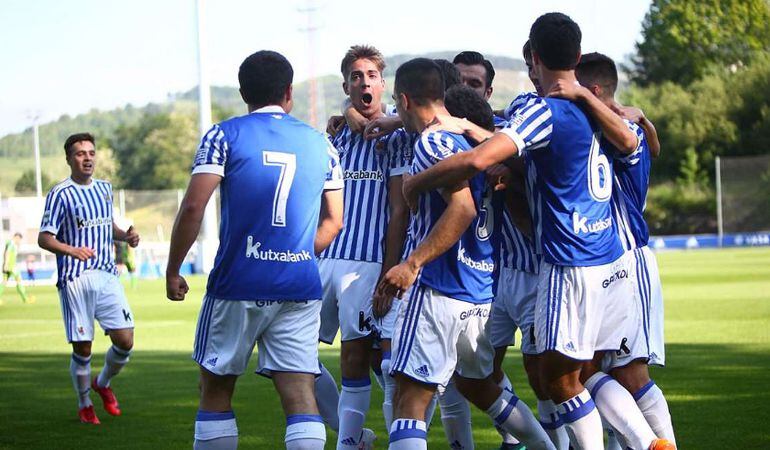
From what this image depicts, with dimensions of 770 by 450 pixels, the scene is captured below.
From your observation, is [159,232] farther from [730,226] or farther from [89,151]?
[89,151]

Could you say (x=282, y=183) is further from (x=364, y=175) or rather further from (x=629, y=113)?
(x=629, y=113)

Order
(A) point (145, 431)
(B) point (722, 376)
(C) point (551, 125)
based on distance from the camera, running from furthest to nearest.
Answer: (B) point (722, 376) → (A) point (145, 431) → (C) point (551, 125)

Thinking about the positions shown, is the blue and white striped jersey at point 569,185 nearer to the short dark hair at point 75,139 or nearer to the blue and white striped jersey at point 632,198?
the blue and white striped jersey at point 632,198

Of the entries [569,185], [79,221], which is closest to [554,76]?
[569,185]

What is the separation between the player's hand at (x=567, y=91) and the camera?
5867 millimetres

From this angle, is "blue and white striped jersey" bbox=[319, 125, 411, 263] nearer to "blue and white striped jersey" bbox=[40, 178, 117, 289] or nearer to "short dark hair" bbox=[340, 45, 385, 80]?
"short dark hair" bbox=[340, 45, 385, 80]

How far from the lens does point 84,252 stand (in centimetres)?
1096

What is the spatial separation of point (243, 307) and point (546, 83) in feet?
6.48

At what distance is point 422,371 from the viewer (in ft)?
19.3

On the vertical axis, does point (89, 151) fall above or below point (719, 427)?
above

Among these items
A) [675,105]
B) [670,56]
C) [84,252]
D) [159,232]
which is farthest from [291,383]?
[670,56]

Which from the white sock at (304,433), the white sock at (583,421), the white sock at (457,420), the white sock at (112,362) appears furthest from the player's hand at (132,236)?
the white sock at (583,421)

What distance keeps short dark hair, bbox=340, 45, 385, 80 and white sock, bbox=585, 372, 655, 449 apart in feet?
8.89

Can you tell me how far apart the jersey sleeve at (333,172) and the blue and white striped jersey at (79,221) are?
533cm
